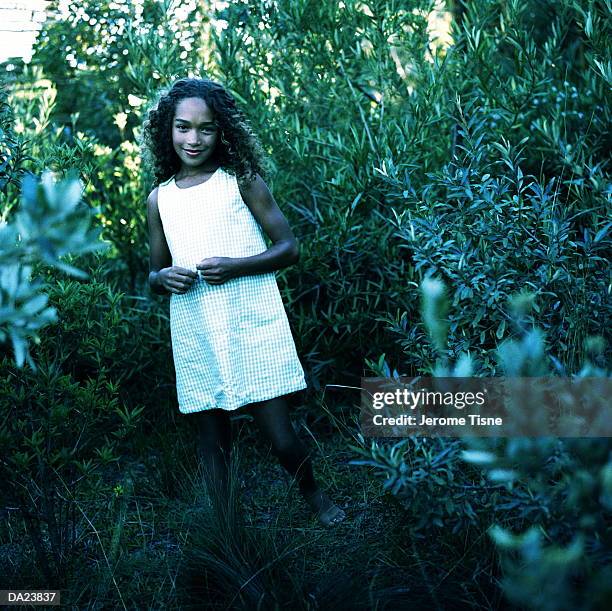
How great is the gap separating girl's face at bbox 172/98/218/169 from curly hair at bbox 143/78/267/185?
35mm

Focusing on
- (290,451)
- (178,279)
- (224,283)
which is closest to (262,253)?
(224,283)

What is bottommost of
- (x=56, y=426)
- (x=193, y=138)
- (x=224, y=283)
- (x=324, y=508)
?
(x=324, y=508)

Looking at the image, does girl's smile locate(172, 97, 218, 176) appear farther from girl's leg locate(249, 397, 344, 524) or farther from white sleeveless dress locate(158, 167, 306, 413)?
girl's leg locate(249, 397, 344, 524)

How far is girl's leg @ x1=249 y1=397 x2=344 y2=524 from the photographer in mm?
2955

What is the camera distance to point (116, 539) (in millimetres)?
2609

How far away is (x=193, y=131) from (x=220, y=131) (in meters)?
0.13

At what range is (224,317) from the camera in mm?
2932

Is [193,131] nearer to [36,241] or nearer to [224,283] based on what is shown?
[224,283]

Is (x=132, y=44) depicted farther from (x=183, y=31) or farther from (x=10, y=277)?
(x=10, y=277)

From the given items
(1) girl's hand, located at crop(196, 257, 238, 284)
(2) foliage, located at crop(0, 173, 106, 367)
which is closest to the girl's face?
(1) girl's hand, located at crop(196, 257, 238, 284)

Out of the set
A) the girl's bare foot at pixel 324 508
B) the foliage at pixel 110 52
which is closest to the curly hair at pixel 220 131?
the foliage at pixel 110 52

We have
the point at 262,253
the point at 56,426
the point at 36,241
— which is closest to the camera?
the point at 36,241

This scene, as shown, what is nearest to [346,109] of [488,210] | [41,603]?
[488,210]

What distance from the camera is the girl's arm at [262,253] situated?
2.88 meters
